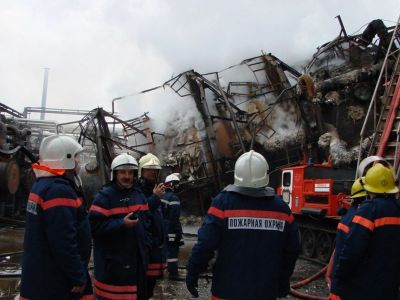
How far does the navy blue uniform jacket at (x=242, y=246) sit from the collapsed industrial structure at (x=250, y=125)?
955 centimetres

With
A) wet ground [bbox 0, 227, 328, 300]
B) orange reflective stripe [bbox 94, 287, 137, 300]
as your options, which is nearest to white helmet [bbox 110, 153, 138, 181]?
orange reflective stripe [bbox 94, 287, 137, 300]

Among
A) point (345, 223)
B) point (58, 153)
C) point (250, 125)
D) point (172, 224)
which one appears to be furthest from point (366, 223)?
point (250, 125)

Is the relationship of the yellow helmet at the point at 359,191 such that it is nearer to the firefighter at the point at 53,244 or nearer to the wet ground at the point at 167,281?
the wet ground at the point at 167,281

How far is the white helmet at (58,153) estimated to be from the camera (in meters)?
3.10

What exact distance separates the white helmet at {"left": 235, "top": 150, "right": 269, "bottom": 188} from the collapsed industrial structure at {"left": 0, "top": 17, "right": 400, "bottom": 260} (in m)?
9.50

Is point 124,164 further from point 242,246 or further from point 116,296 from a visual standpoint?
point 242,246

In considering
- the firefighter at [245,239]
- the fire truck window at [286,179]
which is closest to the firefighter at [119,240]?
the firefighter at [245,239]

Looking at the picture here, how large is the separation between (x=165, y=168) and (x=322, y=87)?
19.6 ft

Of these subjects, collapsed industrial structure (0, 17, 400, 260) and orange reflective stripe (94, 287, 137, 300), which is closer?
orange reflective stripe (94, 287, 137, 300)

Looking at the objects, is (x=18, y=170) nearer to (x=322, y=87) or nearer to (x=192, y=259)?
(x=322, y=87)

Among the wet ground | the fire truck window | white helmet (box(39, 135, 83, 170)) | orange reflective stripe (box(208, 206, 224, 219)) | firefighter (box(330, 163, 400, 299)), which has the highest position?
the fire truck window

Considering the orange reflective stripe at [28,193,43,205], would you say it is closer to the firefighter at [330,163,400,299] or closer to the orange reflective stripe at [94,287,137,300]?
the orange reflective stripe at [94,287,137,300]

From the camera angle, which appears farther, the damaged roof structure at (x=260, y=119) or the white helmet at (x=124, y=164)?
the damaged roof structure at (x=260, y=119)

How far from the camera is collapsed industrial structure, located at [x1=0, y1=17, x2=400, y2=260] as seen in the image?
512 inches
